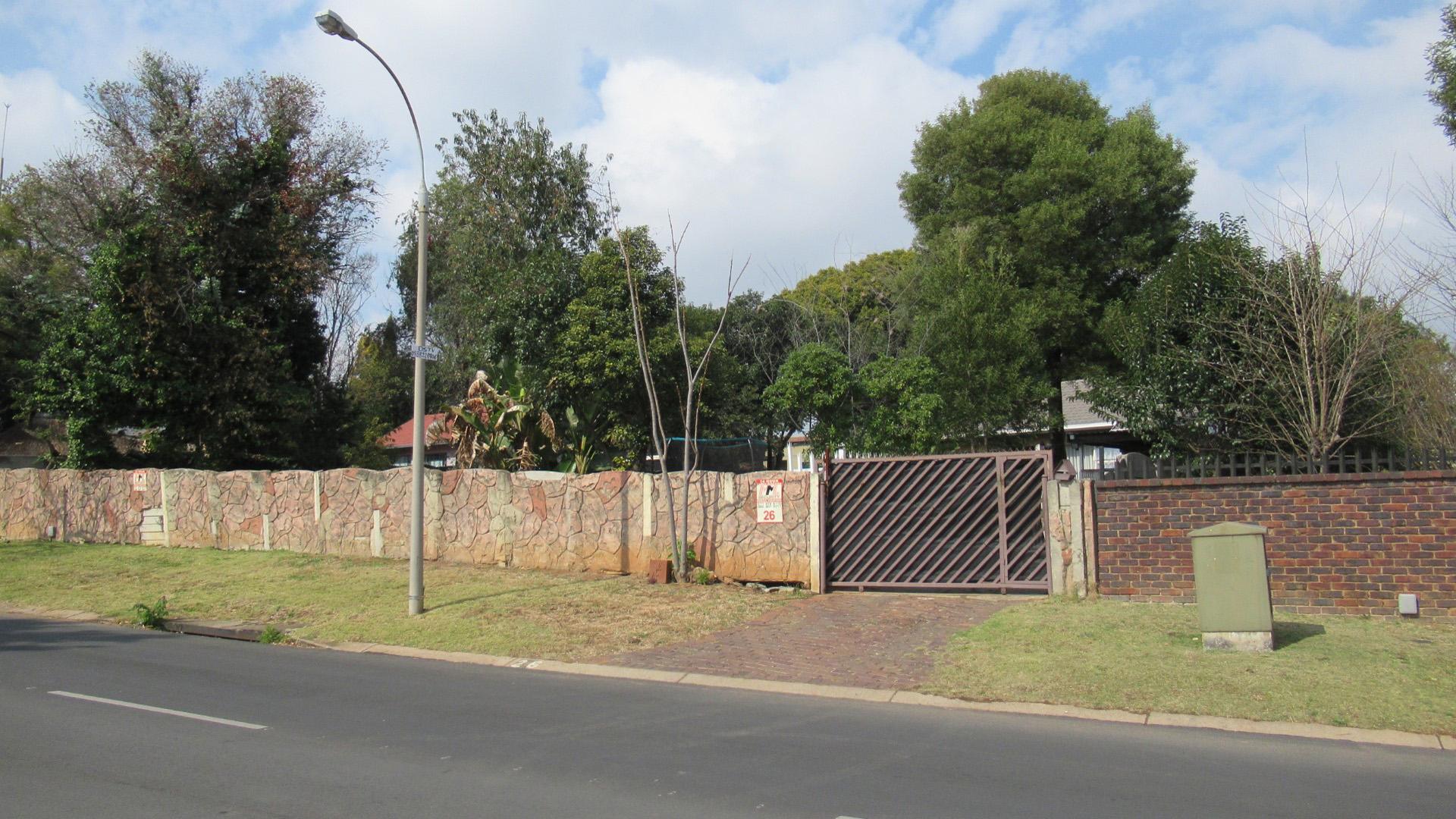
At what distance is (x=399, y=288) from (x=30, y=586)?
28.4 meters

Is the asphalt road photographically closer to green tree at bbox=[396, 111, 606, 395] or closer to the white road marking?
the white road marking

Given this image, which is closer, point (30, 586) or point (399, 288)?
point (30, 586)

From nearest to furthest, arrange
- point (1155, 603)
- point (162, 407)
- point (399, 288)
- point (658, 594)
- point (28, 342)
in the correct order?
1. point (1155, 603)
2. point (658, 594)
3. point (162, 407)
4. point (28, 342)
5. point (399, 288)

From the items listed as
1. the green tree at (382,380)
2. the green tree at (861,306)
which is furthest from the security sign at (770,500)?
the green tree at (382,380)

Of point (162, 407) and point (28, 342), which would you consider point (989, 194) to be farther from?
point (28, 342)

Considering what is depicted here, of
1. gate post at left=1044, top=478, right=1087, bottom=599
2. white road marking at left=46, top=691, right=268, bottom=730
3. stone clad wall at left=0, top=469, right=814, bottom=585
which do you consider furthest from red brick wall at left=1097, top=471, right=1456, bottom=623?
white road marking at left=46, top=691, right=268, bottom=730

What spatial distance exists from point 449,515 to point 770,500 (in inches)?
262

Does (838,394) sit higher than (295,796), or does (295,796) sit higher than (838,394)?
(838,394)

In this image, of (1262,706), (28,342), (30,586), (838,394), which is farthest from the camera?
(28,342)

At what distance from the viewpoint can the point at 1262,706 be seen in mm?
8453

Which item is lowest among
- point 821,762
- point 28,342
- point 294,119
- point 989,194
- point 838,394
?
point 821,762

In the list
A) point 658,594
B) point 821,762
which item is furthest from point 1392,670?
point 658,594

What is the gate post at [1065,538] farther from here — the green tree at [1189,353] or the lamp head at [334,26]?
the lamp head at [334,26]

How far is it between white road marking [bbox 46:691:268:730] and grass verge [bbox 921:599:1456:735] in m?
5.88
